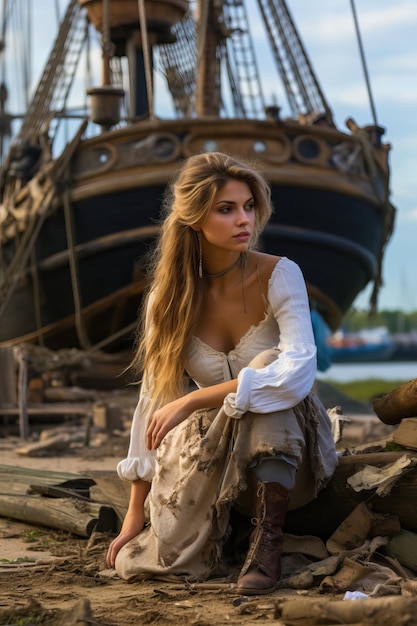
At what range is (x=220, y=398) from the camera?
12.4ft

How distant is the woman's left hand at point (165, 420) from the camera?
379 centimetres

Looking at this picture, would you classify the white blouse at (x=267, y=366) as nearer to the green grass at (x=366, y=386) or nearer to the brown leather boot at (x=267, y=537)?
the brown leather boot at (x=267, y=537)

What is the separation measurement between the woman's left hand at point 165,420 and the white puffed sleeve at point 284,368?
185 millimetres

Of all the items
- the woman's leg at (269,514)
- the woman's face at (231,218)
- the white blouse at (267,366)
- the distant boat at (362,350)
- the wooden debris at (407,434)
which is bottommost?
the distant boat at (362,350)

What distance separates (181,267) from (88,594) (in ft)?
3.81

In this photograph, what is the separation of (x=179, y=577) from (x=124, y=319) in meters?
12.7

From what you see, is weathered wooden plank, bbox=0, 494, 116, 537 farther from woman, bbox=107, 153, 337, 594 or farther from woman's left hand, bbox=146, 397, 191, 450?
woman's left hand, bbox=146, 397, 191, 450

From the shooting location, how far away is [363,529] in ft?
12.7

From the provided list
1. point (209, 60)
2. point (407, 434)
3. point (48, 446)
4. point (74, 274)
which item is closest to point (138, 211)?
point (74, 274)

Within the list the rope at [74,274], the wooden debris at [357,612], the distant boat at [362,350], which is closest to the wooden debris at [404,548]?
the wooden debris at [357,612]

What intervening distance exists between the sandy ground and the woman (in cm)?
11

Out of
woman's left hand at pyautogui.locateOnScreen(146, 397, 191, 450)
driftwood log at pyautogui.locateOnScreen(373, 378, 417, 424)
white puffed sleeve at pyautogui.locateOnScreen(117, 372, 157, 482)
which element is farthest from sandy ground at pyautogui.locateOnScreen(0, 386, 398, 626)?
driftwood log at pyautogui.locateOnScreen(373, 378, 417, 424)

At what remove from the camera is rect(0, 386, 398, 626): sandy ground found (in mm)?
3117

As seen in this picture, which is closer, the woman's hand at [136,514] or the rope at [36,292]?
the woman's hand at [136,514]
